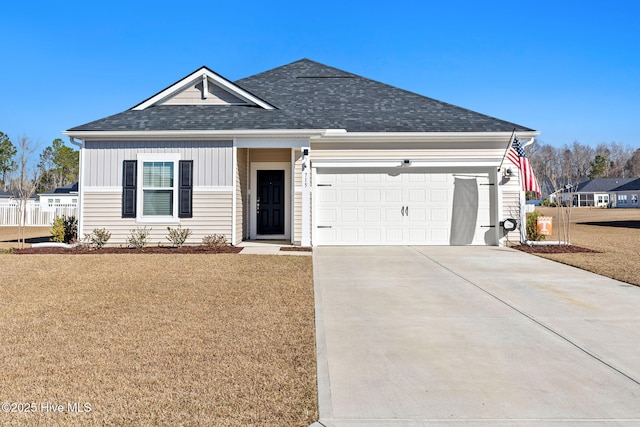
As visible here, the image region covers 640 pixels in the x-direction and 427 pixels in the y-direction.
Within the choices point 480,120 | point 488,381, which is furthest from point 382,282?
point 480,120

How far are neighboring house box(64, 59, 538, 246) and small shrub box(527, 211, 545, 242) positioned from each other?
2.18ft

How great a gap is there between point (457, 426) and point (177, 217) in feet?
33.9

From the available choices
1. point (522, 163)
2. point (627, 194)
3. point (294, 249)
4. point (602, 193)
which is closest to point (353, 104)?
point (522, 163)

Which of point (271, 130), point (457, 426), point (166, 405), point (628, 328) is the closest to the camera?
point (457, 426)

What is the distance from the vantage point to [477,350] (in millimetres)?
4039

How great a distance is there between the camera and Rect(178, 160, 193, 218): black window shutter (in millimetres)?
11703

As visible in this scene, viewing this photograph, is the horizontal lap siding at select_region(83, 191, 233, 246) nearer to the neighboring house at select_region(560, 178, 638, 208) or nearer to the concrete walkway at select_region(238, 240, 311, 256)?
the concrete walkway at select_region(238, 240, 311, 256)

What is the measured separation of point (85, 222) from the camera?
11750 mm

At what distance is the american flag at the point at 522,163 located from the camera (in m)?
12.0

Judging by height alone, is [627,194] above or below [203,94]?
above

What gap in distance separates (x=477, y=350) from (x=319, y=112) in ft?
36.3

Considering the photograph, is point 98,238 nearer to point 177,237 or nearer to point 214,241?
point 177,237

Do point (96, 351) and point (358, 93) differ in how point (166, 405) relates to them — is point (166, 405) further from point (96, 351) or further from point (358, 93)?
point (358, 93)

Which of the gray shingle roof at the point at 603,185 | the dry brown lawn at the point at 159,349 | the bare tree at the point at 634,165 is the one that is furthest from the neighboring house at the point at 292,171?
the bare tree at the point at 634,165
